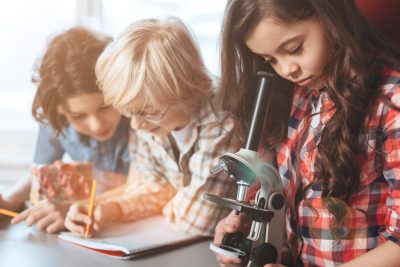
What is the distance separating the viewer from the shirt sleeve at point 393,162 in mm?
698

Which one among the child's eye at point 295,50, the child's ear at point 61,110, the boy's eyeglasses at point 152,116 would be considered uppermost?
the child's eye at point 295,50

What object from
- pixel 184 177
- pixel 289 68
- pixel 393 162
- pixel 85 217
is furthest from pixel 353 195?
pixel 85 217

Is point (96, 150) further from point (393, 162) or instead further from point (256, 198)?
point (393, 162)

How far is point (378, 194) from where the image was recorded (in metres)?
0.77

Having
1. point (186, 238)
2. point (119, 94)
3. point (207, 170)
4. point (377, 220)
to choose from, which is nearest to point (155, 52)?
point (119, 94)

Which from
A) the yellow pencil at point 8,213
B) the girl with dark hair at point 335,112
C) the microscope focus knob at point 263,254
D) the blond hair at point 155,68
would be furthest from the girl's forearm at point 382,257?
the yellow pencil at point 8,213

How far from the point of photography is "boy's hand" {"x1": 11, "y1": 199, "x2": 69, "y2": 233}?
3.27 feet

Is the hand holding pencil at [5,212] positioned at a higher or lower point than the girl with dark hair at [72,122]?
lower

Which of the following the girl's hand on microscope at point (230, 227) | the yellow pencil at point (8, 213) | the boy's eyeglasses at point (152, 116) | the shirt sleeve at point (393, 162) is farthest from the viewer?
the yellow pencil at point (8, 213)

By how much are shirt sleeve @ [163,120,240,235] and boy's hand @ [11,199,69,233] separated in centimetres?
21

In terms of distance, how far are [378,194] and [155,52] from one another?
41 centimetres

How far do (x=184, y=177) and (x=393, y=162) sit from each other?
0.43m

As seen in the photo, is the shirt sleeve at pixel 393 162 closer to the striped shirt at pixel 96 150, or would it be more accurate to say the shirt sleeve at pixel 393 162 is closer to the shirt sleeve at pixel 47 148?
the striped shirt at pixel 96 150

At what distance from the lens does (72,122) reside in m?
1.10
